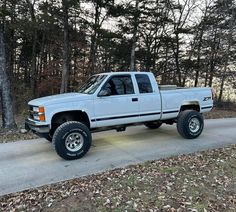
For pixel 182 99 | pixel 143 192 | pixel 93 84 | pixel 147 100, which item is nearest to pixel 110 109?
pixel 93 84

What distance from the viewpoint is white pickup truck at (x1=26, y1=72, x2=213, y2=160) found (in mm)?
5867

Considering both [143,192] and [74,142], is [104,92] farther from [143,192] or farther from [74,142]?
[143,192]

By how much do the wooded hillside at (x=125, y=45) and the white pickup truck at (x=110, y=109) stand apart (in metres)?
8.80

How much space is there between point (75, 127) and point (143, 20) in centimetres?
1228

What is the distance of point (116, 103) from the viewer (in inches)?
257

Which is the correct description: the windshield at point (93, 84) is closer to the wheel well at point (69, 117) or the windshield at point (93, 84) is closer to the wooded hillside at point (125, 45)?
the wheel well at point (69, 117)

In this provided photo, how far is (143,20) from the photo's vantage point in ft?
53.2

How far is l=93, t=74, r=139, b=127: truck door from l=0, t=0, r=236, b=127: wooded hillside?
356 inches

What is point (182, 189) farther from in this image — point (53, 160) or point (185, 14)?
point (185, 14)

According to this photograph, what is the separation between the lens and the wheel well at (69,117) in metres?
6.16

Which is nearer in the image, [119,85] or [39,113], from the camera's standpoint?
[39,113]

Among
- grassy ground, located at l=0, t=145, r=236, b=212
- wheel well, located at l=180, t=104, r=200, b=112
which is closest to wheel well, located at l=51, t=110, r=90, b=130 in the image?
grassy ground, located at l=0, t=145, r=236, b=212

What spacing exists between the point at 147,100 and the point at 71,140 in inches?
94.7

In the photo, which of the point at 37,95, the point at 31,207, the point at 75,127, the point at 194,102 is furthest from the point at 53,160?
the point at 37,95
